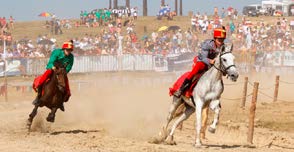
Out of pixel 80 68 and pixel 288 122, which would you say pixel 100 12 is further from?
pixel 288 122

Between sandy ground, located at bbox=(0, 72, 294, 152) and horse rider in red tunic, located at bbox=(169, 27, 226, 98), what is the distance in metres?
1.17

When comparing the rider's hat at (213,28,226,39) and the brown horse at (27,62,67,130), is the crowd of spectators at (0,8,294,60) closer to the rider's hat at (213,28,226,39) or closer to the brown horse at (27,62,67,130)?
the brown horse at (27,62,67,130)

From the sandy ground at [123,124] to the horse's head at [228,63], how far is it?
65.2 inches

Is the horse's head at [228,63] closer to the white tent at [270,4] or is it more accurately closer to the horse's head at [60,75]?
the horse's head at [60,75]

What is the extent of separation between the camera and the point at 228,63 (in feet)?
42.3

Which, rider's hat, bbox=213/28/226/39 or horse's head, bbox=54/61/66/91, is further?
horse's head, bbox=54/61/66/91

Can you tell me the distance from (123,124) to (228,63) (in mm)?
5257

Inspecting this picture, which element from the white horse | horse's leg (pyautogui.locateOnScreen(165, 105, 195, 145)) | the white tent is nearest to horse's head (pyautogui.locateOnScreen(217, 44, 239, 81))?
the white horse

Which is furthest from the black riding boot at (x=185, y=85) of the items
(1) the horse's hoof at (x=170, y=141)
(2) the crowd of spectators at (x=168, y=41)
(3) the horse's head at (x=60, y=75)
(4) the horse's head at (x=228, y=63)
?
(2) the crowd of spectators at (x=168, y=41)

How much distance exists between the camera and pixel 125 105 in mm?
23609

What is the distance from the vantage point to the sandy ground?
1379cm

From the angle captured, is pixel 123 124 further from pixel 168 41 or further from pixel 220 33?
pixel 168 41

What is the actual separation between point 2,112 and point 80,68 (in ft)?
35.2

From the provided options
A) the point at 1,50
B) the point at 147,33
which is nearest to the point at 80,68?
the point at 1,50
